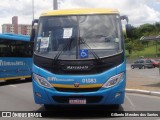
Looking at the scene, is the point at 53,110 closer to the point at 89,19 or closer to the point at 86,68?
the point at 86,68

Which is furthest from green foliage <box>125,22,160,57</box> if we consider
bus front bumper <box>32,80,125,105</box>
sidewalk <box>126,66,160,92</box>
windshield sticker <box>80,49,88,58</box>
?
bus front bumper <box>32,80,125,105</box>

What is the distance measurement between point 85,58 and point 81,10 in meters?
1.71

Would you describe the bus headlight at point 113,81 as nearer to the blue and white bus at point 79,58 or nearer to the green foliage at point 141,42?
the blue and white bus at point 79,58

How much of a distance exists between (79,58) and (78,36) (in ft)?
2.48

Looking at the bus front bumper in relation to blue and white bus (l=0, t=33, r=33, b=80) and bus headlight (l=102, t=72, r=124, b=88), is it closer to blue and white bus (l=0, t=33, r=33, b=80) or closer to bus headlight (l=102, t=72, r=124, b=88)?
bus headlight (l=102, t=72, r=124, b=88)

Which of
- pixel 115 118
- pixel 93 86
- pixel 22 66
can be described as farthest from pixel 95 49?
pixel 22 66

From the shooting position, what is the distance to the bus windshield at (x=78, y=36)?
32.6 ft

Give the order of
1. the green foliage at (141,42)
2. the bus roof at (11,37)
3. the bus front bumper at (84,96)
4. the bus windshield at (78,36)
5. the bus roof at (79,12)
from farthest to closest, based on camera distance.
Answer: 1. the green foliage at (141,42)
2. the bus roof at (11,37)
3. the bus roof at (79,12)
4. the bus windshield at (78,36)
5. the bus front bumper at (84,96)

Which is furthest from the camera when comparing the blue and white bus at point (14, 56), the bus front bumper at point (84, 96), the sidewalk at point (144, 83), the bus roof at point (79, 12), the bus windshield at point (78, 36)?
the blue and white bus at point (14, 56)

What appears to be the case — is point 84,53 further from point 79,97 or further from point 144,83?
point 144,83

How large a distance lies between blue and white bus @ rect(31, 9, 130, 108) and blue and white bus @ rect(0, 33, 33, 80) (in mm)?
11227

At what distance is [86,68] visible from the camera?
9.55 meters

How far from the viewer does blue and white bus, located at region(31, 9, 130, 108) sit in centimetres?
945

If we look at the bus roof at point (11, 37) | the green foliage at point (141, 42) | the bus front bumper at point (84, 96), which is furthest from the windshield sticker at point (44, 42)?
the green foliage at point (141, 42)
